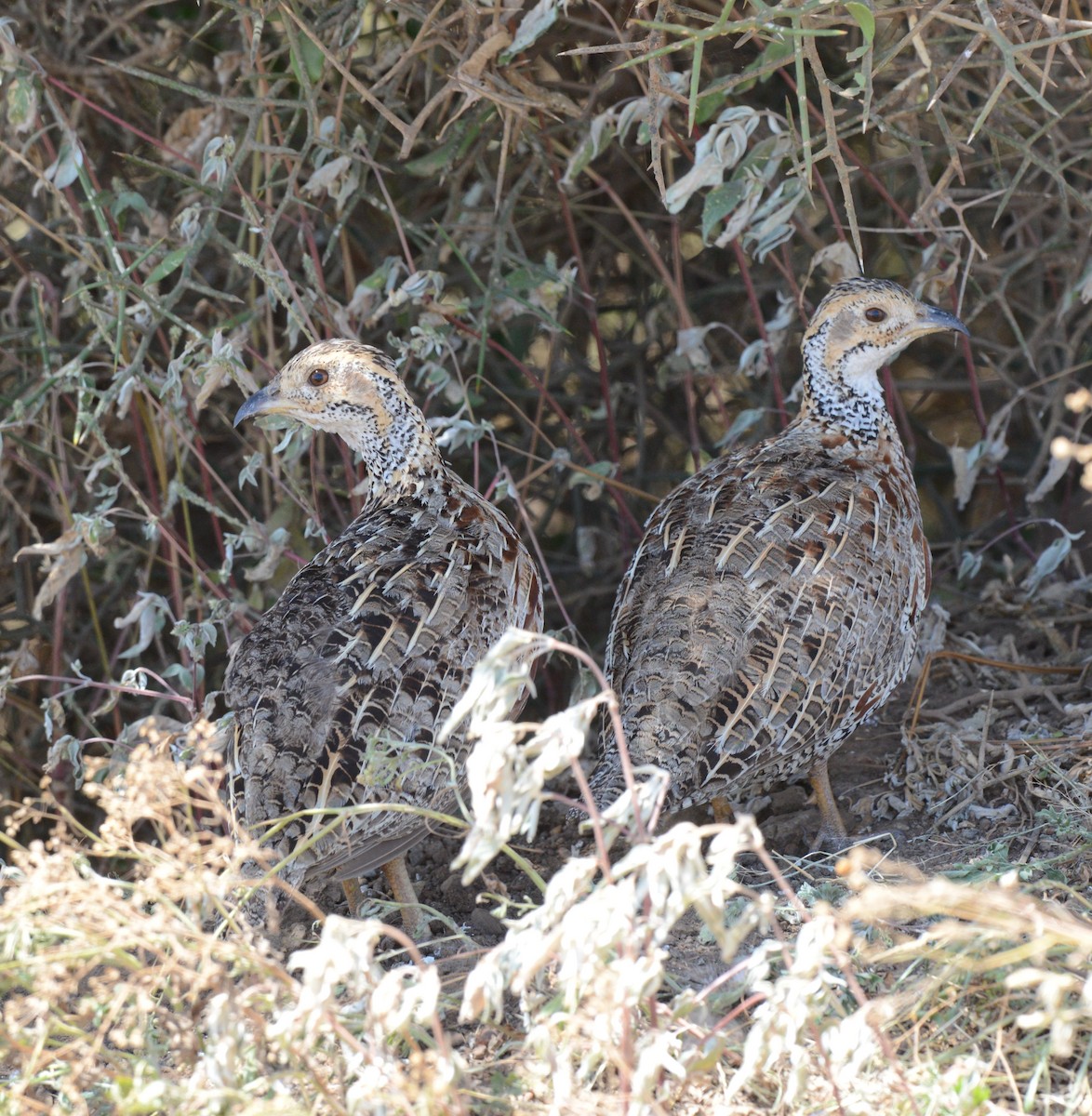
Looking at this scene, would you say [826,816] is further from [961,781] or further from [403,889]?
[403,889]

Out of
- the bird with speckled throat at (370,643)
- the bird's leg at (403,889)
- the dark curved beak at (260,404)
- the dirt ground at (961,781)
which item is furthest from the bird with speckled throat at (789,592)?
the dark curved beak at (260,404)

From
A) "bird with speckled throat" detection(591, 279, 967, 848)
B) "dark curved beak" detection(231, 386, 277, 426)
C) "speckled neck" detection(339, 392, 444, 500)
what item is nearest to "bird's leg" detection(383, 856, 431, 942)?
"bird with speckled throat" detection(591, 279, 967, 848)

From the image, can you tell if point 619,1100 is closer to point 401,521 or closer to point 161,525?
point 401,521

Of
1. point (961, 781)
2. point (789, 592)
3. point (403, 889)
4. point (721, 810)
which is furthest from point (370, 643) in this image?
point (961, 781)

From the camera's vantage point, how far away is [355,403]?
14.2 feet

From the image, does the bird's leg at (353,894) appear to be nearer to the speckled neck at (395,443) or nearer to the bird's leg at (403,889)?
the bird's leg at (403,889)

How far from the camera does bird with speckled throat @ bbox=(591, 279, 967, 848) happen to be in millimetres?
3682

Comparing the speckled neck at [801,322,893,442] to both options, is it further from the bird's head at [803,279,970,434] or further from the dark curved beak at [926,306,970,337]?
the dark curved beak at [926,306,970,337]

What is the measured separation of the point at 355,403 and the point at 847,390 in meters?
1.53

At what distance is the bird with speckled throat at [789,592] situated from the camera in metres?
3.68

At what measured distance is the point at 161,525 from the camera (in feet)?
15.2

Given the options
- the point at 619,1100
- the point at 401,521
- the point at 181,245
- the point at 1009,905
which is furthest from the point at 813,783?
the point at 181,245

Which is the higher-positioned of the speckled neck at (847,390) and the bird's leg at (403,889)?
the speckled neck at (847,390)

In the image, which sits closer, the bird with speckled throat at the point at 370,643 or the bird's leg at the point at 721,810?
the bird with speckled throat at the point at 370,643
